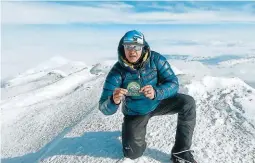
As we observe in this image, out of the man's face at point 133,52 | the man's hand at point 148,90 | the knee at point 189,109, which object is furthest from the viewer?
the knee at point 189,109

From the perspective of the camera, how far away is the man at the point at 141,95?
22.9ft

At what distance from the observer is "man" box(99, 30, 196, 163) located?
6992 millimetres

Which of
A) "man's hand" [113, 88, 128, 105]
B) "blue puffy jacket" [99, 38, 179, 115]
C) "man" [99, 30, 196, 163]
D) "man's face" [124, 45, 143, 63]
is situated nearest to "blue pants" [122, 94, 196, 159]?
"man" [99, 30, 196, 163]

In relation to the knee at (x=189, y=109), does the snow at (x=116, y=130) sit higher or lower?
lower

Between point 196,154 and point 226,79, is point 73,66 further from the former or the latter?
point 196,154

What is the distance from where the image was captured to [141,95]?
7.38 metres

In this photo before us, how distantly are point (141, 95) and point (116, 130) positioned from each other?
8.67ft

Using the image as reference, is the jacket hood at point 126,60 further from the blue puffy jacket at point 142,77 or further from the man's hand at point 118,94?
the man's hand at point 118,94

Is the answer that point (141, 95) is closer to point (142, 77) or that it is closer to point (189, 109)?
point (142, 77)

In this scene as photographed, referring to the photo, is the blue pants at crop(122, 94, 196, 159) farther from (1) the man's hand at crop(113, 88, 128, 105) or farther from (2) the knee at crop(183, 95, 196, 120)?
(1) the man's hand at crop(113, 88, 128, 105)

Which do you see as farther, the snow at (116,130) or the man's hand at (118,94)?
the snow at (116,130)

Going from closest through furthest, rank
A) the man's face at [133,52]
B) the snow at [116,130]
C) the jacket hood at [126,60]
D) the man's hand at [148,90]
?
the man's hand at [148,90] → the man's face at [133,52] → the jacket hood at [126,60] → the snow at [116,130]

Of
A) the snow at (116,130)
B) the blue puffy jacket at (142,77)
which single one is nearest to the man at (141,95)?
the blue puffy jacket at (142,77)

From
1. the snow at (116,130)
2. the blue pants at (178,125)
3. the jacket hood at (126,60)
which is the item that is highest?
the jacket hood at (126,60)
